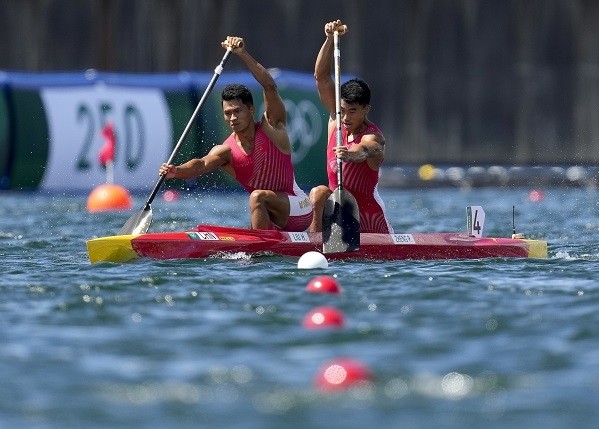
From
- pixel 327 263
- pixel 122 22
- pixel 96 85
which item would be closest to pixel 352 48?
pixel 122 22

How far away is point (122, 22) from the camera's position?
25578mm

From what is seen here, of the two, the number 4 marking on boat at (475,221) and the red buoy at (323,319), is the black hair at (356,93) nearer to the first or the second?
the number 4 marking on boat at (475,221)

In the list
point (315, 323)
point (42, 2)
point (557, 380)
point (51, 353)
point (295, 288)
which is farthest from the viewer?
point (42, 2)

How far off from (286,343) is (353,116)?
483 centimetres

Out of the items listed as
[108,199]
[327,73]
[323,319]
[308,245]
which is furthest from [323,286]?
[108,199]

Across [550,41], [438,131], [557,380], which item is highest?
[550,41]

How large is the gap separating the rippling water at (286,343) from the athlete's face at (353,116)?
1.38 meters

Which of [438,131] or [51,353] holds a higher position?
[438,131]

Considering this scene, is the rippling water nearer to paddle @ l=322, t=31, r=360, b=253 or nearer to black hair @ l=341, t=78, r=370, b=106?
paddle @ l=322, t=31, r=360, b=253

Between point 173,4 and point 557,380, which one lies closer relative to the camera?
point 557,380

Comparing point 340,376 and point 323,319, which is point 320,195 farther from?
point 340,376

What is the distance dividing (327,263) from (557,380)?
182 inches

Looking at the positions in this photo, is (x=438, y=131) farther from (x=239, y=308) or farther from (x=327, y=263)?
(x=239, y=308)

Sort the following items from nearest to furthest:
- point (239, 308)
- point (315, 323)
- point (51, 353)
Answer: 1. point (51, 353)
2. point (315, 323)
3. point (239, 308)
